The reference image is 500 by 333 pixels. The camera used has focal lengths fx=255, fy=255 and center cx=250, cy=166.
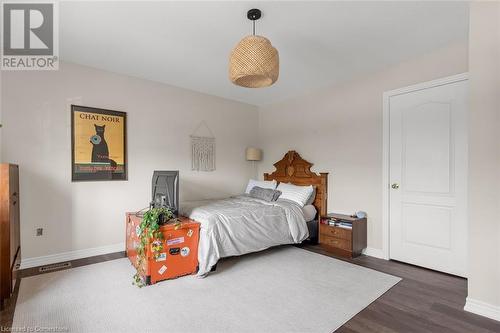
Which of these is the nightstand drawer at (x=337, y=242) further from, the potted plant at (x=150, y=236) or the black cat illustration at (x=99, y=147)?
the black cat illustration at (x=99, y=147)

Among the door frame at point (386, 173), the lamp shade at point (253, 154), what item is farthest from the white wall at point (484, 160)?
the lamp shade at point (253, 154)

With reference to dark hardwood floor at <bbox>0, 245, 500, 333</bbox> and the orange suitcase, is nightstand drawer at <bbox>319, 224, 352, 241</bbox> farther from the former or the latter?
the orange suitcase

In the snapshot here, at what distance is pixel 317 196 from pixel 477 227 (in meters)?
2.19

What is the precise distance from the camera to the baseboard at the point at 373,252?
3361mm

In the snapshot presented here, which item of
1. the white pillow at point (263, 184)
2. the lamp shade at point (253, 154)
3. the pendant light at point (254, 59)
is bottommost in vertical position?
the white pillow at point (263, 184)

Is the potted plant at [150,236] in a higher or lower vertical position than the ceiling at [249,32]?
lower

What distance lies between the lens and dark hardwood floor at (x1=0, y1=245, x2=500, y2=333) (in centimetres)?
187

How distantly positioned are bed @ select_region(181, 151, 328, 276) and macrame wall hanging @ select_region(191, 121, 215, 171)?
105 centimetres

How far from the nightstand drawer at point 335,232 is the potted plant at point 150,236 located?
6.84ft

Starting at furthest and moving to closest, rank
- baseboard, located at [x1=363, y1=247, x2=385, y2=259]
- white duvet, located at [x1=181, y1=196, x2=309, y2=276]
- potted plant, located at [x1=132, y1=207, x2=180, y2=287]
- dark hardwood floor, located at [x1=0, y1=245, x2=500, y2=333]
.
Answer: baseboard, located at [x1=363, y1=247, x2=385, y2=259]
white duvet, located at [x1=181, y1=196, x2=309, y2=276]
potted plant, located at [x1=132, y1=207, x2=180, y2=287]
dark hardwood floor, located at [x1=0, y1=245, x2=500, y2=333]

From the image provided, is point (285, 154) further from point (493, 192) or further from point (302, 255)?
point (493, 192)

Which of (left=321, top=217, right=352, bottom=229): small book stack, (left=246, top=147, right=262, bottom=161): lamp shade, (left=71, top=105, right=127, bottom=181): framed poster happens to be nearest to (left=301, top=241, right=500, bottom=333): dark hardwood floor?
(left=321, top=217, right=352, bottom=229): small book stack

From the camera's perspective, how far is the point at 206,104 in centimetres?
454

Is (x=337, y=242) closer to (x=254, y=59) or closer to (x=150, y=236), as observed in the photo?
(x=150, y=236)
